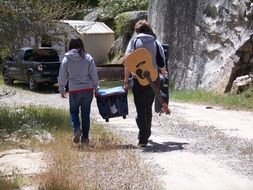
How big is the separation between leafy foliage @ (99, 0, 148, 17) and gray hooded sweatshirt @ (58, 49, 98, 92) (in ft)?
90.6

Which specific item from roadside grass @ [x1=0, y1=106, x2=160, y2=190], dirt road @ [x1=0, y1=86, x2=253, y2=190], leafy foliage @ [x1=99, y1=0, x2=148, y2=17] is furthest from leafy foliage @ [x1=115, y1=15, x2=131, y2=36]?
roadside grass @ [x1=0, y1=106, x2=160, y2=190]

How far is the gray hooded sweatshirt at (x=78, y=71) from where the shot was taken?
364 inches

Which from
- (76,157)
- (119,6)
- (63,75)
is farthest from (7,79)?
(76,157)

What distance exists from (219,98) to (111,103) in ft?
27.4

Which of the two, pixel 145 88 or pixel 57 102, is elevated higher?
pixel 145 88

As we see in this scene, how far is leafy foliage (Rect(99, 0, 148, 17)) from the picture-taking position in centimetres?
3656

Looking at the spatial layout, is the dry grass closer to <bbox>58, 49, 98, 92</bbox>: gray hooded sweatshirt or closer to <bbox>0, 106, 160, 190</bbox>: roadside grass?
<bbox>0, 106, 160, 190</bbox>: roadside grass

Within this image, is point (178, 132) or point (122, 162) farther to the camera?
point (178, 132)

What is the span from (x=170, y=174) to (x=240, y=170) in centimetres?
102

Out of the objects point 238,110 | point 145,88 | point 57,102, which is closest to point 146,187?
point 145,88

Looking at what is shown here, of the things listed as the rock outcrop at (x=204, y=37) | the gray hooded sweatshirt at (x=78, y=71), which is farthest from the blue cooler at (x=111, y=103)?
the rock outcrop at (x=204, y=37)

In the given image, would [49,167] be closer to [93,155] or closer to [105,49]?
[93,155]

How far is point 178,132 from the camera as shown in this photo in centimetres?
1161

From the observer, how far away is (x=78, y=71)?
9227 mm
